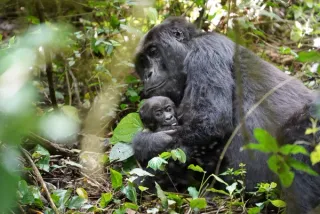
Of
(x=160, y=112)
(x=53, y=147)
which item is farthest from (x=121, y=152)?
(x=53, y=147)

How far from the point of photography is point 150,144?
4074 millimetres

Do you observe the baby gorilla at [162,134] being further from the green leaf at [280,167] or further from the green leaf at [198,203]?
the green leaf at [280,167]

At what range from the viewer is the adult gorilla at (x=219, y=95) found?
3926 mm

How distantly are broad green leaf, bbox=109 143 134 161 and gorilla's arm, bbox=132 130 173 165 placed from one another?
15 cm

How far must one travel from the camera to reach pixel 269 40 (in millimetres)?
6641

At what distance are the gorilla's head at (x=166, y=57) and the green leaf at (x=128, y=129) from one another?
248 mm

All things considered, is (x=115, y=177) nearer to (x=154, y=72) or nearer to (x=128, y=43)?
(x=154, y=72)

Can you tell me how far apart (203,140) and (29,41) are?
3.04 meters

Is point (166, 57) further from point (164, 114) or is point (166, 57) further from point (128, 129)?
point (128, 129)

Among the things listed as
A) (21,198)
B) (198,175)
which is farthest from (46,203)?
(198,175)

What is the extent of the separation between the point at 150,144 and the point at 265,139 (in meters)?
2.50

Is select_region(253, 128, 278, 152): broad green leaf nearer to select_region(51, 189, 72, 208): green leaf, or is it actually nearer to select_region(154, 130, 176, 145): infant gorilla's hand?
select_region(51, 189, 72, 208): green leaf

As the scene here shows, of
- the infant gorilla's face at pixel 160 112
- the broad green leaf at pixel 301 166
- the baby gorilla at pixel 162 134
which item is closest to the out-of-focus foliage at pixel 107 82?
→ the baby gorilla at pixel 162 134

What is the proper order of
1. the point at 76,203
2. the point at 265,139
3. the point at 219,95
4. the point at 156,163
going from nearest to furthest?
the point at 265,139 → the point at 76,203 → the point at 156,163 → the point at 219,95
